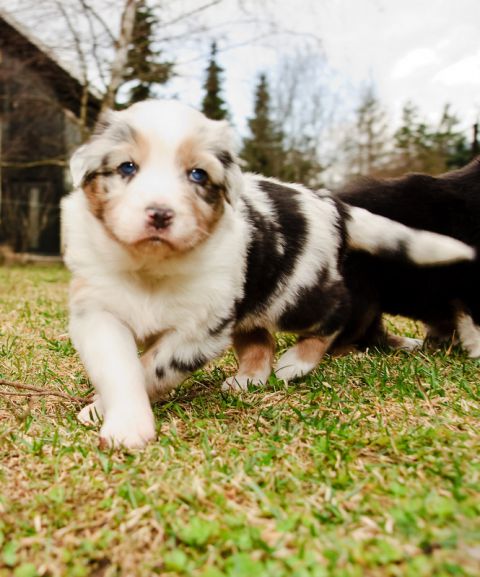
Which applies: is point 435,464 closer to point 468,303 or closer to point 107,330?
point 107,330

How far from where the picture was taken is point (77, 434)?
2408 millimetres

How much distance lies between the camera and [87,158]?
2521 mm

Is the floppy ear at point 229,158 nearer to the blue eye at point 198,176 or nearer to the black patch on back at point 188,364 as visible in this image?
the blue eye at point 198,176

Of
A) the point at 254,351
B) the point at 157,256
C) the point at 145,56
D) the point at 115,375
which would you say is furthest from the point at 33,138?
the point at 115,375

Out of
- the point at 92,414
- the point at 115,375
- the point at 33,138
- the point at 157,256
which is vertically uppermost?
the point at 157,256

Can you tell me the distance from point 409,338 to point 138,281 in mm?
2504

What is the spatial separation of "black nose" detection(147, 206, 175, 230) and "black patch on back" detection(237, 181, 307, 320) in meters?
0.73

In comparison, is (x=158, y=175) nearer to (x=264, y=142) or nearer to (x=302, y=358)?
(x=302, y=358)

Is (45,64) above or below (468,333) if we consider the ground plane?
above

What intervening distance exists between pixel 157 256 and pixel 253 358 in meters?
1.13

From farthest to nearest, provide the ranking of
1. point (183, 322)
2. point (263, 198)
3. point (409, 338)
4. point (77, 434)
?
point (409, 338)
point (263, 198)
point (183, 322)
point (77, 434)

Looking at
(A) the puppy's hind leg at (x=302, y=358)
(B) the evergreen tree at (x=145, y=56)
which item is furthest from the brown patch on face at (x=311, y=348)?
(B) the evergreen tree at (x=145, y=56)

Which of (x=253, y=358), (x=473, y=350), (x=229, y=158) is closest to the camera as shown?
(x=229, y=158)

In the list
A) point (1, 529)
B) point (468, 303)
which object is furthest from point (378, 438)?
point (468, 303)
